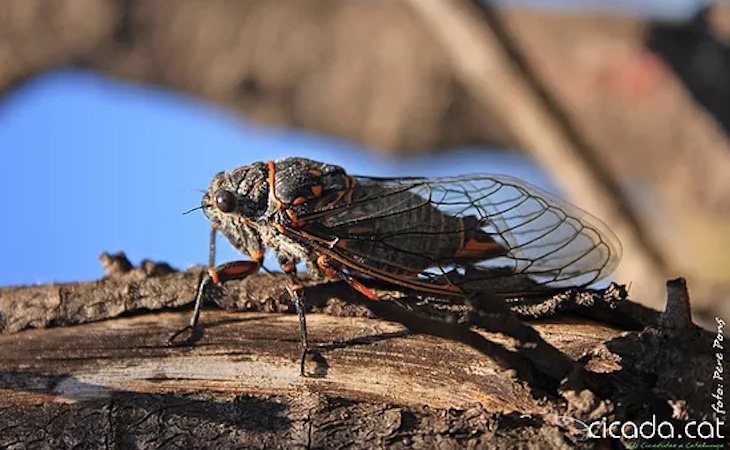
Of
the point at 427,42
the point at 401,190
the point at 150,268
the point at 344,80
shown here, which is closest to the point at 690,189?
the point at 427,42

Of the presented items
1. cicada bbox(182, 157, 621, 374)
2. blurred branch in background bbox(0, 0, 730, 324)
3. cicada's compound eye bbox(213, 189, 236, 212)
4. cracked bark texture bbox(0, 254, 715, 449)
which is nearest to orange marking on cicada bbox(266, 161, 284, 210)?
cicada bbox(182, 157, 621, 374)

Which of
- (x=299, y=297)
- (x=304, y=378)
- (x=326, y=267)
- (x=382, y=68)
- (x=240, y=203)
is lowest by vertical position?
(x=304, y=378)

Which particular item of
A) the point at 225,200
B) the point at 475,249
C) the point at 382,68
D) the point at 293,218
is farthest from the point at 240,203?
the point at 382,68

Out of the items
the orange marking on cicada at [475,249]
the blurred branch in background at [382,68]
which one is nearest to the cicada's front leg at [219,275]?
the orange marking on cicada at [475,249]

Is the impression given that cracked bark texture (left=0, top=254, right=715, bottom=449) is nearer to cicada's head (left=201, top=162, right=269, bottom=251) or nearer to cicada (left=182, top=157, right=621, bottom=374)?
cicada (left=182, top=157, right=621, bottom=374)

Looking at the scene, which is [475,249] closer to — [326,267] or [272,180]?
[326,267]
